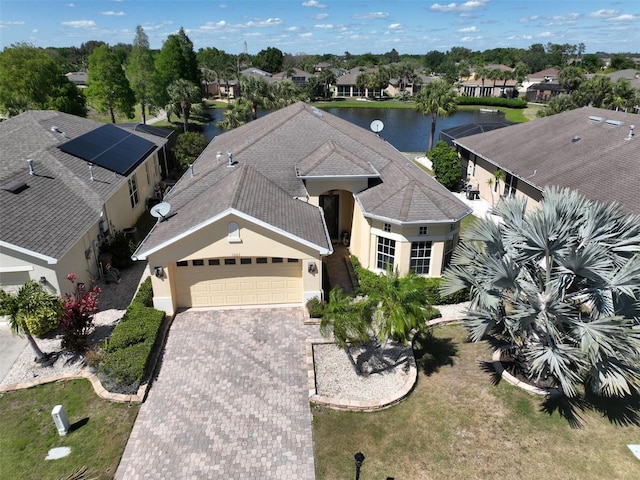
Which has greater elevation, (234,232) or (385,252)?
(234,232)

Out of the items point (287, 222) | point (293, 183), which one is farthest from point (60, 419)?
point (293, 183)

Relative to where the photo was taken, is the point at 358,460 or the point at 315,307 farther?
the point at 315,307

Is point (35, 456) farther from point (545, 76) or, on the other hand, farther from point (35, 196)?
point (545, 76)

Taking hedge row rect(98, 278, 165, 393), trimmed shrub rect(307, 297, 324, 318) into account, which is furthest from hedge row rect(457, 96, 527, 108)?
hedge row rect(98, 278, 165, 393)

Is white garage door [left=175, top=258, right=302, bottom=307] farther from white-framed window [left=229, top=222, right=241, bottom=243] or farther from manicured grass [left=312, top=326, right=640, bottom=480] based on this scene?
manicured grass [left=312, top=326, right=640, bottom=480]

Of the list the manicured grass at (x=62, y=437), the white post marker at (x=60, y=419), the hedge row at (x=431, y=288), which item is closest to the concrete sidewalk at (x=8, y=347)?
the manicured grass at (x=62, y=437)

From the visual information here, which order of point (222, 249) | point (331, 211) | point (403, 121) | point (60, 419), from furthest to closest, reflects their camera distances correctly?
1. point (403, 121)
2. point (331, 211)
3. point (222, 249)
4. point (60, 419)

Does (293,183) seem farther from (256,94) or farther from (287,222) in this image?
(256,94)

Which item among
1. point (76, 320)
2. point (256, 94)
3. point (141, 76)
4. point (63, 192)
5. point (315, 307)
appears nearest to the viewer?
point (76, 320)

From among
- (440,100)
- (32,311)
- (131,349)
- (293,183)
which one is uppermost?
(440,100)
